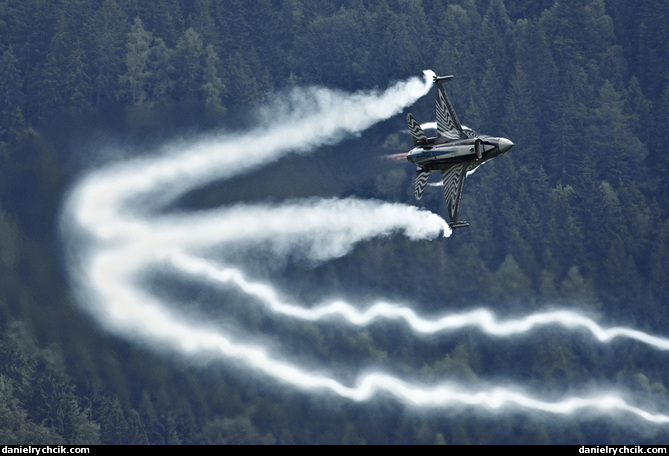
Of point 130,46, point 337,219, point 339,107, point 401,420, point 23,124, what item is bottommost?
point 401,420

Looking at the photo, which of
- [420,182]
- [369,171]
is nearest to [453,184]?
[420,182]

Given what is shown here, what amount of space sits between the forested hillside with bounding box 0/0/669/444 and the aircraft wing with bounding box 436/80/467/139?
3082cm

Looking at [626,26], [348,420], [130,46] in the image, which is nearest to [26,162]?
[130,46]

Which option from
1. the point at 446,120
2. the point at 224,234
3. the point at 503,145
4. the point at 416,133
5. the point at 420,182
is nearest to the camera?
the point at 503,145

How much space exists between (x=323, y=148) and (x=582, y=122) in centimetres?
3760

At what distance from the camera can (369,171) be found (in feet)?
423

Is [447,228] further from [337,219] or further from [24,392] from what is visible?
[24,392]

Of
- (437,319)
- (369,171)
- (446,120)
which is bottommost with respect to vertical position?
(446,120)

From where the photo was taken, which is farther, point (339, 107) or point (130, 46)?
point (130, 46)

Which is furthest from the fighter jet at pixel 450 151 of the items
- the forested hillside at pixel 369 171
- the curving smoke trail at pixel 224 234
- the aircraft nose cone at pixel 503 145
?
the forested hillside at pixel 369 171

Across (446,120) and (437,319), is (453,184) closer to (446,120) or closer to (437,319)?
(446,120)

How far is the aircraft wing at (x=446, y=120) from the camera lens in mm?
91438

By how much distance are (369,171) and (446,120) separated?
1469 inches

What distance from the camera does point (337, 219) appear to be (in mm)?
104562
